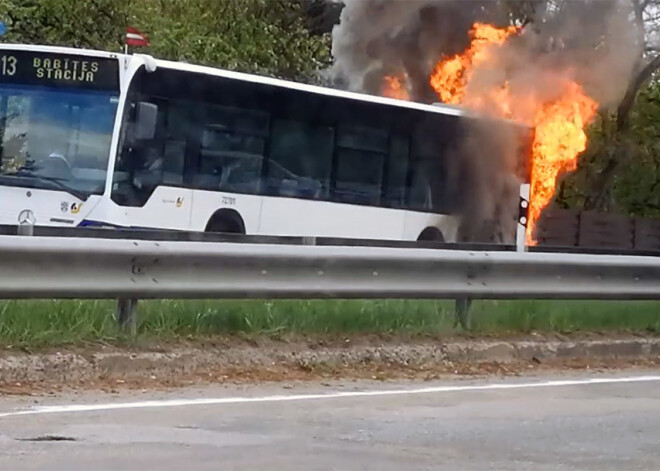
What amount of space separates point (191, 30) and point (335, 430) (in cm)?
1894

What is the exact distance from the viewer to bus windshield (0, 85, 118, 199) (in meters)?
17.7

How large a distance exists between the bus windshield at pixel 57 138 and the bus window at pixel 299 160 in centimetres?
307

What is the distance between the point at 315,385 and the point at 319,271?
3.72 feet

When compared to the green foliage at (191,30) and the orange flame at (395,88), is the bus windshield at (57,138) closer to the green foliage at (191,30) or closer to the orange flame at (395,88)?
the green foliage at (191,30)

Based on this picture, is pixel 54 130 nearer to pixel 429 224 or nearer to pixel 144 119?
pixel 144 119

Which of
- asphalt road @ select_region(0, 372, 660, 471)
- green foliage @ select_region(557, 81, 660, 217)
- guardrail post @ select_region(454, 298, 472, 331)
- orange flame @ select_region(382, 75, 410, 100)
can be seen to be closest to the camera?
asphalt road @ select_region(0, 372, 660, 471)

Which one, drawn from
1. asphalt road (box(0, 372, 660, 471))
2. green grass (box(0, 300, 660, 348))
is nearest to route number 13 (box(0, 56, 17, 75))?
green grass (box(0, 300, 660, 348))

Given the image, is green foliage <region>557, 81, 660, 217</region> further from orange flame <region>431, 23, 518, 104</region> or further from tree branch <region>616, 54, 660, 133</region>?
orange flame <region>431, 23, 518, 104</region>

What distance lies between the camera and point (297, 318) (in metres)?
11.1

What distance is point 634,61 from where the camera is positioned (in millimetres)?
26672

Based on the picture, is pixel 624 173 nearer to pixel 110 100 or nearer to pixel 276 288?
→ pixel 110 100

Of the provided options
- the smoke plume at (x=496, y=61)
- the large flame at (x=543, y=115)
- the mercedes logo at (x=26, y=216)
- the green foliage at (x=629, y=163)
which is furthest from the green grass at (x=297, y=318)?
the green foliage at (x=629, y=163)

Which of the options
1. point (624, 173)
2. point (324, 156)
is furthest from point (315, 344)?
point (624, 173)

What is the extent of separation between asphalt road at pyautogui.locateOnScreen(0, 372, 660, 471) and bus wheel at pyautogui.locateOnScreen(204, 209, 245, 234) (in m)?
9.40
